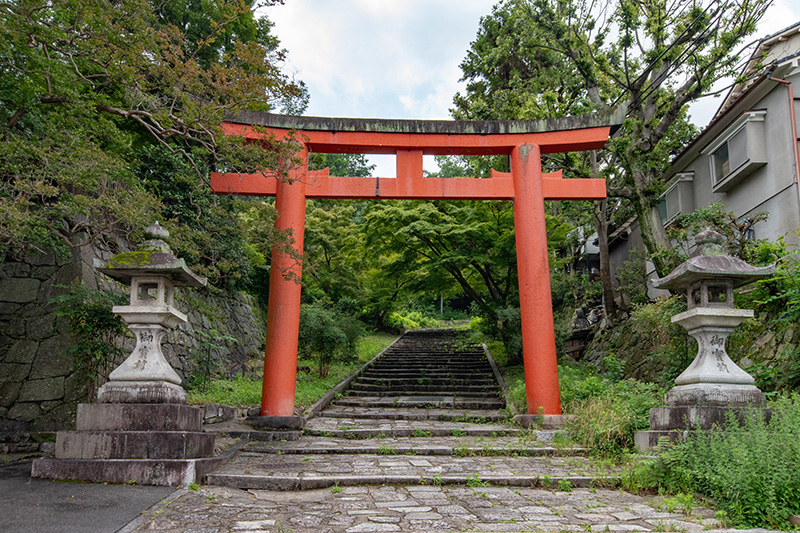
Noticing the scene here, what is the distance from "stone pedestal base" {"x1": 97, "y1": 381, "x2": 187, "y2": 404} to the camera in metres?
5.88

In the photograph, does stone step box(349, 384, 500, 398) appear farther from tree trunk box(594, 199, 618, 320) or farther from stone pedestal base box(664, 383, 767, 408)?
stone pedestal base box(664, 383, 767, 408)

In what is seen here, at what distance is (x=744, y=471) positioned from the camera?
13.9 ft

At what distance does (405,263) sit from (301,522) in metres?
10.8

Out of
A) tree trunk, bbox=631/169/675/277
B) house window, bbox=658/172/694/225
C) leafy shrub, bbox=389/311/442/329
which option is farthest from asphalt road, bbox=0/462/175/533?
leafy shrub, bbox=389/311/442/329

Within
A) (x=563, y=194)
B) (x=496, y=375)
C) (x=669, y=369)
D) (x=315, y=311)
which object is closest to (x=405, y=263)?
(x=315, y=311)

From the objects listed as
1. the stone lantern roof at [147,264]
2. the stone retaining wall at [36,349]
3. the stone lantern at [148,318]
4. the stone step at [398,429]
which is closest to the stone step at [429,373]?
the stone step at [398,429]

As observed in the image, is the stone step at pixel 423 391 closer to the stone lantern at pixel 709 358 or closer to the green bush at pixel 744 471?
the stone lantern at pixel 709 358

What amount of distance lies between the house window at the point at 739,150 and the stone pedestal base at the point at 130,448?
1305 centimetres

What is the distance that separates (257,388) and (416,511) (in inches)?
341

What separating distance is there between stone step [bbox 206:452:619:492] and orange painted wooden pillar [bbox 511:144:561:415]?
1944mm

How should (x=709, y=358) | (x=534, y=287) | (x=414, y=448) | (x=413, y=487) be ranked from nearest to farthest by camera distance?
(x=413, y=487) < (x=709, y=358) < (x=414, y=448) < (x=534, y=287)

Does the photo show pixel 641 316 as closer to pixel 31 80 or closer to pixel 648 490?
pixel 648 490

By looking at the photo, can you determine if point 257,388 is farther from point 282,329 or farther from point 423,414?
point 423,414

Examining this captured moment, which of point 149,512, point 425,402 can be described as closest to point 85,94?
point 149,512
